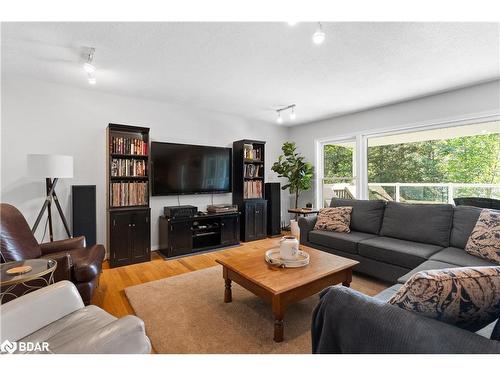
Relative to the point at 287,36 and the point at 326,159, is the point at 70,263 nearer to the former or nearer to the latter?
the point at 287,36

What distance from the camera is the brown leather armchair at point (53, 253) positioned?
195 cm

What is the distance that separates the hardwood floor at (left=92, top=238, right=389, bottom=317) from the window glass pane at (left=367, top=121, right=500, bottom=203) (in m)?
1.96

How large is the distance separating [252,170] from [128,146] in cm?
219

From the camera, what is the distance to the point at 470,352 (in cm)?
78

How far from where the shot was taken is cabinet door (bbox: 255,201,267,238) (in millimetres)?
4617

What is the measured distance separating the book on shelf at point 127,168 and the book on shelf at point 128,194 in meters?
0.13

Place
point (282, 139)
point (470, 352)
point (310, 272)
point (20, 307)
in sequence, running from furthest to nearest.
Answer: point (282, 139) < point (310, 272) < point (20, 307) < point (470, 352)

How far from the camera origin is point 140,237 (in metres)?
3.40

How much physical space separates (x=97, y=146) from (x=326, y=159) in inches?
163

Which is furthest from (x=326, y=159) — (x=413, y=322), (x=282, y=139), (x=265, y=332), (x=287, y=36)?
(x=413, y=322)

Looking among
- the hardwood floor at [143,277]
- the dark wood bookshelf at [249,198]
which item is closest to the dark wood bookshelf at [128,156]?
the hardwood floor at [143,277]

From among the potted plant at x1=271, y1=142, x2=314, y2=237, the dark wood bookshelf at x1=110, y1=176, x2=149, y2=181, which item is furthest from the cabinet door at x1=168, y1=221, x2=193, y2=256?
the potted plant at x1=271, y1=142, x2=314, y2=237

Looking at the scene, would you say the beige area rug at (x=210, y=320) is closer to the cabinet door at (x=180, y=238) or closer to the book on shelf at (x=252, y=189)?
the cabinet door at (x=180, y=238)
